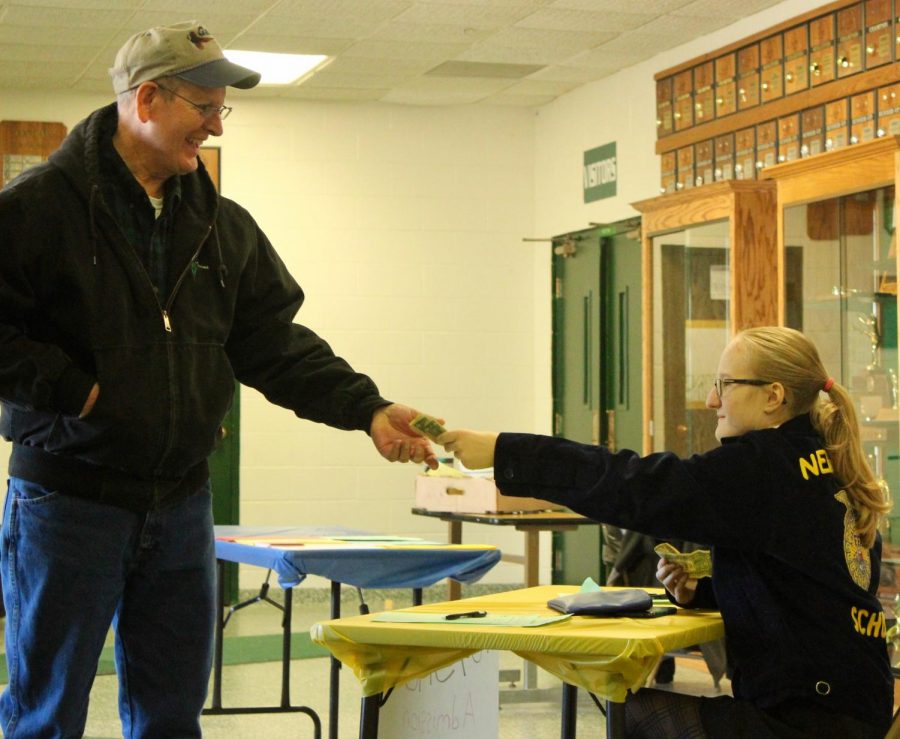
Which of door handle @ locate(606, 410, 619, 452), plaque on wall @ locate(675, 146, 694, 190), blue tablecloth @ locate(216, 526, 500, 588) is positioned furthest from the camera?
door handle @ locate(606, 410, 619, 452)

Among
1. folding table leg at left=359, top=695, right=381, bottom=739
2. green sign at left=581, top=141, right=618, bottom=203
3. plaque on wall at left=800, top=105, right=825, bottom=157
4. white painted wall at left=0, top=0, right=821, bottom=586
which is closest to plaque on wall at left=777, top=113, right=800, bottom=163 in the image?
plaque on wall at left=800, top=105, right=825, bottom=157

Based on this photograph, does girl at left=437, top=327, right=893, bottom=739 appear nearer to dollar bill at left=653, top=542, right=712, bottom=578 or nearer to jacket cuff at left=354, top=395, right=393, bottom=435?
dollar bill at left=653, top=542, right=712, bottom=578

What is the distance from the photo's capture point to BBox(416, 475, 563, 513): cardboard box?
17.3 feet

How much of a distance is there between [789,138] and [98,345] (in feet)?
14.1

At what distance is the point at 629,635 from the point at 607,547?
321cm

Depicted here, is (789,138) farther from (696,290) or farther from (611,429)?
(611,429)

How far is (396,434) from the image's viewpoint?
2697mm

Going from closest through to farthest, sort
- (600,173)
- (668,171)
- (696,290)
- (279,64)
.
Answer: (696,290), (668,171), (279,64), (600,173)

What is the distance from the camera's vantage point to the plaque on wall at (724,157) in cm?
627

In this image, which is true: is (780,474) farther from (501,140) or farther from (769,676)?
(501,140)

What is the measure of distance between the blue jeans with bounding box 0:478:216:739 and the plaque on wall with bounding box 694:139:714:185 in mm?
4549

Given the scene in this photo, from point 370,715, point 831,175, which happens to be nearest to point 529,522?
point 831,175

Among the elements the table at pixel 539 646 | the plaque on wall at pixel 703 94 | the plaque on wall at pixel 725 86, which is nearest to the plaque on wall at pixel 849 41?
the plaque on wall at pixel 725 86

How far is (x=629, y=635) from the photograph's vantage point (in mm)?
2191
